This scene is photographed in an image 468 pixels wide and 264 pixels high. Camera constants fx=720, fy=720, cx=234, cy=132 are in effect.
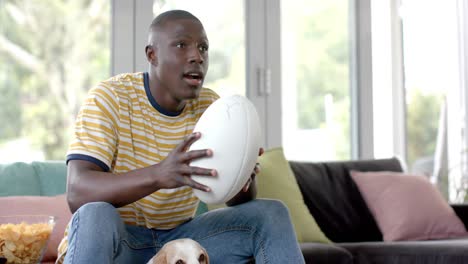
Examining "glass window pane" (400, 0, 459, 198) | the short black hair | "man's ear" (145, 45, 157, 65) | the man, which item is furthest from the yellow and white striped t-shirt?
"glass window pane" (400, 0, 459, 198)

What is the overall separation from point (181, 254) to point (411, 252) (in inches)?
64.5

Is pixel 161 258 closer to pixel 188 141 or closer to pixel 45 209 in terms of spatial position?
pixel 188 141

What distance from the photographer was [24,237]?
6.63ft

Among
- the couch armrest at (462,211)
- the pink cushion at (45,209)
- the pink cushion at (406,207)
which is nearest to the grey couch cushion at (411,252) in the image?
the pink cushion at (406,207)

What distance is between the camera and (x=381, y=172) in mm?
3842

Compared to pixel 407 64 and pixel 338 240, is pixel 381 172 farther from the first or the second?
pixel 407 64

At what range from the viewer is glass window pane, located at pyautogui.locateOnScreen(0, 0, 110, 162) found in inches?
145

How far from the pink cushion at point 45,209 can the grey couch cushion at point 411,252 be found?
1.26m

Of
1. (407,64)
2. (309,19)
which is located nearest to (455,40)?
(407,64)

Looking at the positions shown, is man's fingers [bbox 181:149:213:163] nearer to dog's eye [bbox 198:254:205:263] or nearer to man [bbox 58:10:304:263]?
man [bbox 58:10:304:263]

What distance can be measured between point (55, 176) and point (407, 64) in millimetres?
3358

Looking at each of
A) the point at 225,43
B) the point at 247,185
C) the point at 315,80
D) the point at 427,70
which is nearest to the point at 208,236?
the point at 247,185

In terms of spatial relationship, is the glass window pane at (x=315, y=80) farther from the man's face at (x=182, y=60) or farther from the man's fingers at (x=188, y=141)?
the man's fingers at (x=188, y=141)

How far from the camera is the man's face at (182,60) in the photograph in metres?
2.14
